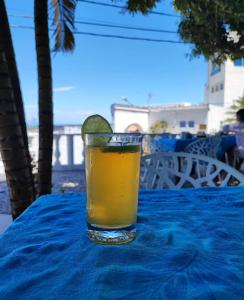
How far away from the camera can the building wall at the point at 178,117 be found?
18.7 m

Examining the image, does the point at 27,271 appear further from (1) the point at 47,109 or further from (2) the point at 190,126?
(2) the point at 190,126

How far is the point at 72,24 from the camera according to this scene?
12.7 ft

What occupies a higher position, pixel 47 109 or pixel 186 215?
pixel 47 109

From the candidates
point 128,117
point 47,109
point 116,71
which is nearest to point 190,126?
point 128,117

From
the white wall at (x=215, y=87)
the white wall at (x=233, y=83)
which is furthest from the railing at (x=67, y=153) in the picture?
the white wall at (x=215, y=87)

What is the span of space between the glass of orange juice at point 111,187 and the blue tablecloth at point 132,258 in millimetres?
35

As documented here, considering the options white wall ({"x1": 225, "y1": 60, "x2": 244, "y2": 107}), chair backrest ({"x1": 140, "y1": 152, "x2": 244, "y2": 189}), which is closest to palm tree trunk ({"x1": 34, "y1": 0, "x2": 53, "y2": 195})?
chair backrest ({"x1": 140, "y1": 152, "x2": 244, "y2": 189})

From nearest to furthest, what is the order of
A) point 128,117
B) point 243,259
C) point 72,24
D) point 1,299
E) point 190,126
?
point 1,299, point 243,259, point 72,24, point 128,117, point 190,126

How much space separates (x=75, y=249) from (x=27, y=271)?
10cm

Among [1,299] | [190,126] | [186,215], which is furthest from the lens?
[190,126]

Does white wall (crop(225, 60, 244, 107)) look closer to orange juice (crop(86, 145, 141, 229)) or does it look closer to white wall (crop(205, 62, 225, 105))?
white wall (crop(205, 62, 225, 105))

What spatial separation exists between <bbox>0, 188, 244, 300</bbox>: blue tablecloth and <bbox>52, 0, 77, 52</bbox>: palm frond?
3.29 m

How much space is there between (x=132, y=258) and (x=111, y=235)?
8 cm

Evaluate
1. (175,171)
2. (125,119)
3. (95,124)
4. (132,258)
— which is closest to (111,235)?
(132,258)
